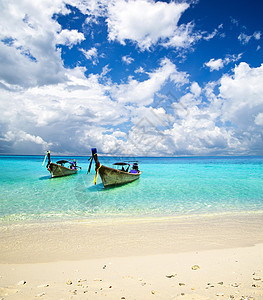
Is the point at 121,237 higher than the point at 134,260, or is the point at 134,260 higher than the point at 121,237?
the point at 134,260

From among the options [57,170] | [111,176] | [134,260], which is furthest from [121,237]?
[57,170]

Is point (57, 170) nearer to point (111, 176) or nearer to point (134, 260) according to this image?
point (111, 176)

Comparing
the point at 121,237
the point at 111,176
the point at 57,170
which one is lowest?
the point at 57,170

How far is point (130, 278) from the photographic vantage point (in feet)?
12.8

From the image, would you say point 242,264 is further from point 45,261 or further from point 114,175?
point 114,175

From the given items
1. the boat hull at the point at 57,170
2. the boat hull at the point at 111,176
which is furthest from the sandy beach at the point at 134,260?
the boat hull at the point at 57,170

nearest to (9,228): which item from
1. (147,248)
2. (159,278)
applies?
(147,248)

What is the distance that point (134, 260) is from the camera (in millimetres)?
4863

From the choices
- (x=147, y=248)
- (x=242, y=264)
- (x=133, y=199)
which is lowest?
(x=133, y=199)

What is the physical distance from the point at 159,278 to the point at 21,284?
10.2ft

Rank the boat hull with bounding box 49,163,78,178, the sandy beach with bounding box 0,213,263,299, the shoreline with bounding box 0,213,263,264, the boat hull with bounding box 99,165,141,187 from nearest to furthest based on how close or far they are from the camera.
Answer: the sandy beach with bounding box 0,213,263,299, the shoreline with bounding box 0,213,263,264, the boat hull with bounding box 99,165,141,187, the boat hull with bounding box 49,163,78,178

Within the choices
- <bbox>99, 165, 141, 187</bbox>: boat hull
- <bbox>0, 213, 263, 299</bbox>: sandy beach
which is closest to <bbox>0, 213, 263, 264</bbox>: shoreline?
<bbox>0, 213, 263, 299</bbox>: sandy beach

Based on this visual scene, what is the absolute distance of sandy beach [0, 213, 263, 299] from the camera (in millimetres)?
3367

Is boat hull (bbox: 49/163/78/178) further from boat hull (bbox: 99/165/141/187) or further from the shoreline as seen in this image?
the shoreline
